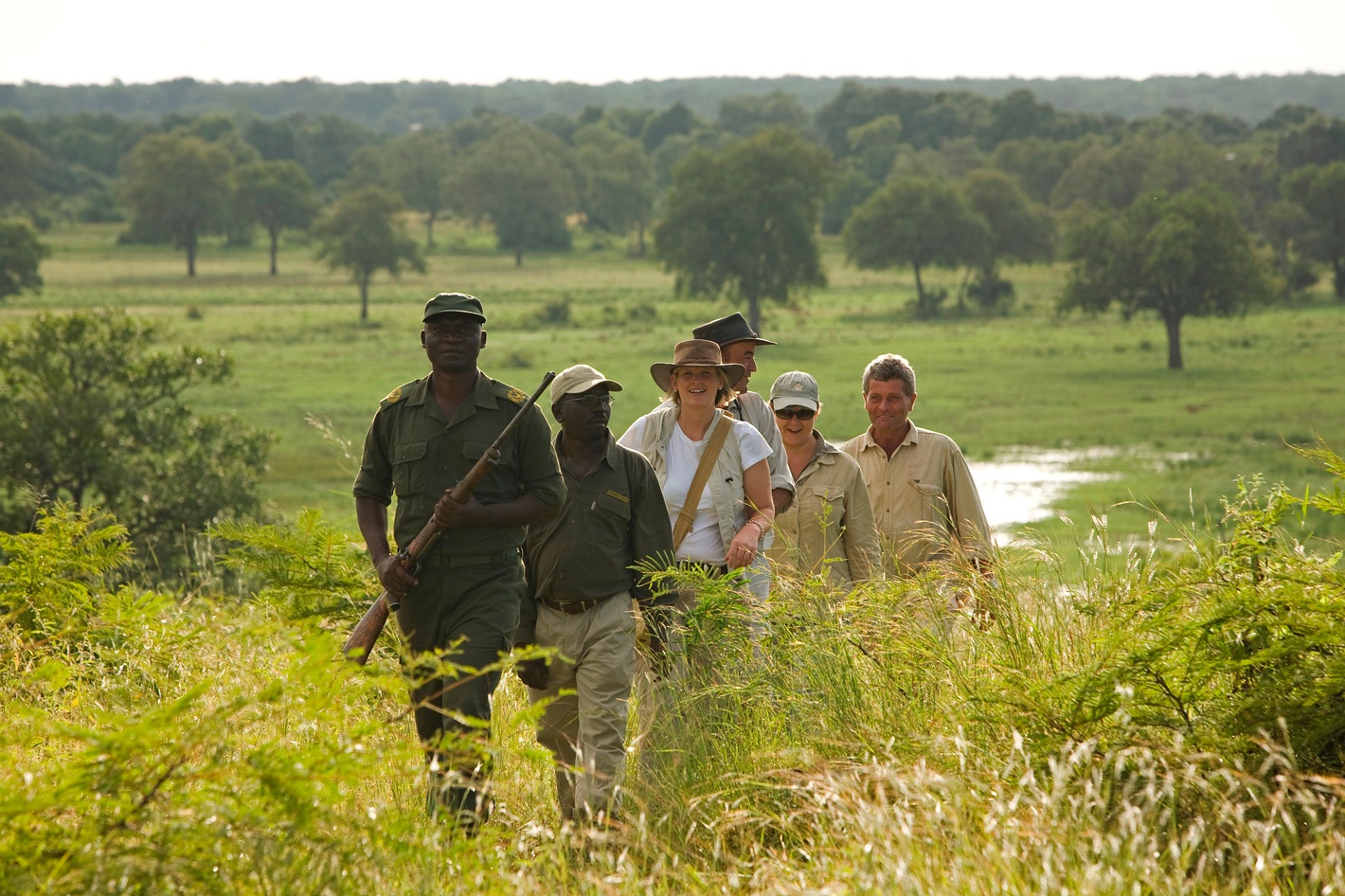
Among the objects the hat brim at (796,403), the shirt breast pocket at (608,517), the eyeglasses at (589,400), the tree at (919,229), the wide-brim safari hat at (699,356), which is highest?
the tree at (919,229)

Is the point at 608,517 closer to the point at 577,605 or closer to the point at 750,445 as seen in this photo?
the point at 577,605

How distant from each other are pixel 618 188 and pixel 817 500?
10660cm

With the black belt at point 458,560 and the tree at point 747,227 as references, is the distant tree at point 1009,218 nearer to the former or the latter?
the tree at point 747,227

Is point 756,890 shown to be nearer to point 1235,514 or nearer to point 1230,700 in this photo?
point 1230,700

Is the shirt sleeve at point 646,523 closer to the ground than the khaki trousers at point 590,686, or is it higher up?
higher up

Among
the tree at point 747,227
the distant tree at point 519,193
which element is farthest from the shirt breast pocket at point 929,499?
the distant tree at point 519,193

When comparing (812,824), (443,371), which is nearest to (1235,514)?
(812,824)

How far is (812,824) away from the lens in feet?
13.3

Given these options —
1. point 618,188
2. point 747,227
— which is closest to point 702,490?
point 747,227

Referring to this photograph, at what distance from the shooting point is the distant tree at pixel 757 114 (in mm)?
173625

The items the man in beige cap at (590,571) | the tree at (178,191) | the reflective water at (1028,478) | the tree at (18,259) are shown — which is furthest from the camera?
the tree at (178,191)

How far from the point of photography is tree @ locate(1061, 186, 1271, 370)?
49500 millimetres

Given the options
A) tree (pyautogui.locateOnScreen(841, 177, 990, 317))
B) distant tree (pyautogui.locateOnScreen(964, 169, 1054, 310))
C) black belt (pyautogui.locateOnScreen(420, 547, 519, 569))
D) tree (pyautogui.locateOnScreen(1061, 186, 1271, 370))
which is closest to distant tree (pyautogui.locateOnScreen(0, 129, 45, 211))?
tree (pyautogui.locateOnScreen(841, 177, 990, 317))

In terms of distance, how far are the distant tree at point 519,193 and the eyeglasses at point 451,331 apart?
3692 inches
